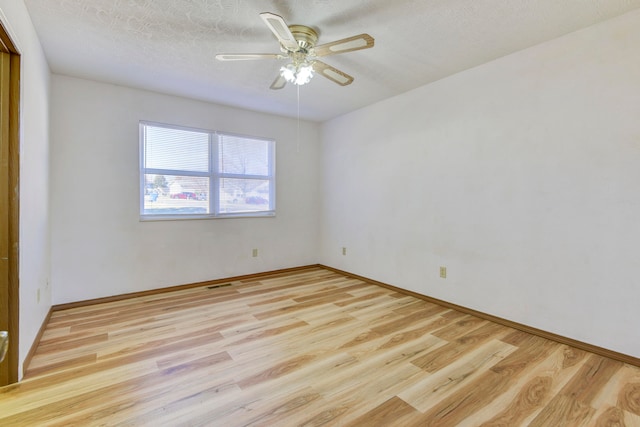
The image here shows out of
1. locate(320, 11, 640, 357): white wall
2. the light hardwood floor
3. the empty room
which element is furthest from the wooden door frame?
locate(320, 11, 640, 357): white wall

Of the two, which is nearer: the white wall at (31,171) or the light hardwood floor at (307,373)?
the light hardwood floor at (307,373)

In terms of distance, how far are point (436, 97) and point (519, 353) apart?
2.48 m

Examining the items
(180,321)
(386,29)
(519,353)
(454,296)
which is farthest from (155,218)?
(519,353)

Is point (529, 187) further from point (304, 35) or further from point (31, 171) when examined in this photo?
point (31, 171)

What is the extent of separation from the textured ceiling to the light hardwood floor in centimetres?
234

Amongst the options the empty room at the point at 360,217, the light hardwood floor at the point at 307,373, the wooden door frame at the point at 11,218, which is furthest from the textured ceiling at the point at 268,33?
the light hardwood floor at the point at 307,373

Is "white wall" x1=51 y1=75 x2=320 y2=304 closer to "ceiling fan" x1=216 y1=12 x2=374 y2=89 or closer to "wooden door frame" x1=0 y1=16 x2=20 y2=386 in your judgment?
"wooden door frame" x1=0 y1=16 x2=20 y2=386

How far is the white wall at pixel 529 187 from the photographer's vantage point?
6.90 feet

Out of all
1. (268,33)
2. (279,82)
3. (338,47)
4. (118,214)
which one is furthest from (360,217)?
(118,214)

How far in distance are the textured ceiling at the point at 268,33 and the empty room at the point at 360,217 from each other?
2 centimetres

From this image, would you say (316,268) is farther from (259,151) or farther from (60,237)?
(60,237)

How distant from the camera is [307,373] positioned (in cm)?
196

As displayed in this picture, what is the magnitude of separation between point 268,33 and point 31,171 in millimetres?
1948

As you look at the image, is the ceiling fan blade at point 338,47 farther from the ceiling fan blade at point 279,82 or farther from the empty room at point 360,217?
the ceiling fan blade at point 279,82
